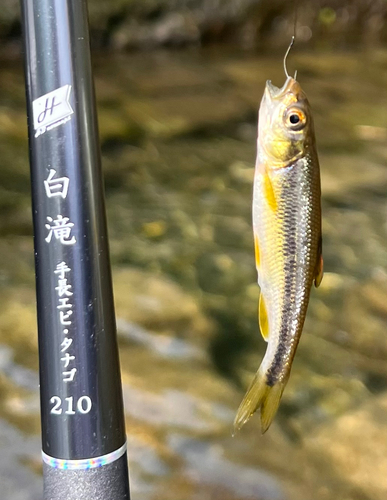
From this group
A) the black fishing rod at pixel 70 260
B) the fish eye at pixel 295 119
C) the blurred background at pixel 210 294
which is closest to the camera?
the black fishing rod at pixel 70 260

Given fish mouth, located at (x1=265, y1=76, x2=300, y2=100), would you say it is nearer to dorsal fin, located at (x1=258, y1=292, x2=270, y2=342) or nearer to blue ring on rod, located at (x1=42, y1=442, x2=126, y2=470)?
dorsal fin, located at (x1=258, y1=292, x2=270, y2=342)

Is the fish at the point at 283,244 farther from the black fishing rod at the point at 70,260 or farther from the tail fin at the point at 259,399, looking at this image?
the black fishing rod at the point at 70,260

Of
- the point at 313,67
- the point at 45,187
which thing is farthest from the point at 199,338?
the point at 313,67

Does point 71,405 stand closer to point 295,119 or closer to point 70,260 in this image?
point 70,260

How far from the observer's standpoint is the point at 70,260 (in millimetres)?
585

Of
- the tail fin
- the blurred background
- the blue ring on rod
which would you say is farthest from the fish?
the blurred background

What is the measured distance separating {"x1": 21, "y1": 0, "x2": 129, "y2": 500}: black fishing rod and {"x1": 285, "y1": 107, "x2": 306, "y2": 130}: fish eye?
0.22 meters

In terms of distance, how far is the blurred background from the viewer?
4.29 feet

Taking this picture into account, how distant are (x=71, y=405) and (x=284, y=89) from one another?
0.39 metres

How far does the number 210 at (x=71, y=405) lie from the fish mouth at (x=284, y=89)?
0.37 metres


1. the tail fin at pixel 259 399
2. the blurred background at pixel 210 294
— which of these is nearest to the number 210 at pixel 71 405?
the tail fin at pixel 259 399

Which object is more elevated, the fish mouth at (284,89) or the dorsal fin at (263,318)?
the fish mouth at (284,89)

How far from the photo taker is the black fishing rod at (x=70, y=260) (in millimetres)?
564

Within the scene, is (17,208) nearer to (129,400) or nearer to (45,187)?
(129,400)
